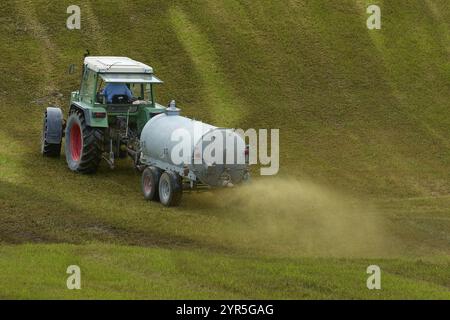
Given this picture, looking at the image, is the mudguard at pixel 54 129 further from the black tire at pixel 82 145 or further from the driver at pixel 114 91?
the driver at pixel 114 91

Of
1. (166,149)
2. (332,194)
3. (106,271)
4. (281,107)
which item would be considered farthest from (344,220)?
(281,107)

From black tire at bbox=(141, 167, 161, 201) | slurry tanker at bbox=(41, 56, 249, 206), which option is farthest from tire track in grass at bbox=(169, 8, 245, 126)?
black tire at bbox=(141, 167, 161, 201)

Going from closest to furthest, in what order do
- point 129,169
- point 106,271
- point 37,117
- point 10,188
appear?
point 106,271
point 10,188
point 129,169
point 37,117

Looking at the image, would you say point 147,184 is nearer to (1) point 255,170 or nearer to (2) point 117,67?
(2) point 117,67

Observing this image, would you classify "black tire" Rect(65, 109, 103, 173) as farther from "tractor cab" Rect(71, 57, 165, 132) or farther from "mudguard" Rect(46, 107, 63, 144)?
"mudguard" Rect(46, 107, 63, 144)

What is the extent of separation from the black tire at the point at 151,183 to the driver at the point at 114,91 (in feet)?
10.3

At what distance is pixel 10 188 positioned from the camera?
2197 centimetres

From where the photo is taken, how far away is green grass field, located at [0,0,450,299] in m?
16.0

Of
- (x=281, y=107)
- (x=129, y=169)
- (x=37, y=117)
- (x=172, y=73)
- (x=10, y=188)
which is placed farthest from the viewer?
(x=172, y=73)

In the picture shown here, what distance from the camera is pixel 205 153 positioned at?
20.5 metres

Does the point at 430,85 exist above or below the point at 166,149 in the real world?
above

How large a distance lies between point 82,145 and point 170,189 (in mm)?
4051

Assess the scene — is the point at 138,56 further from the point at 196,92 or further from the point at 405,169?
the point at 405,169

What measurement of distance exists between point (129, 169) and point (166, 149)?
4.08 m
